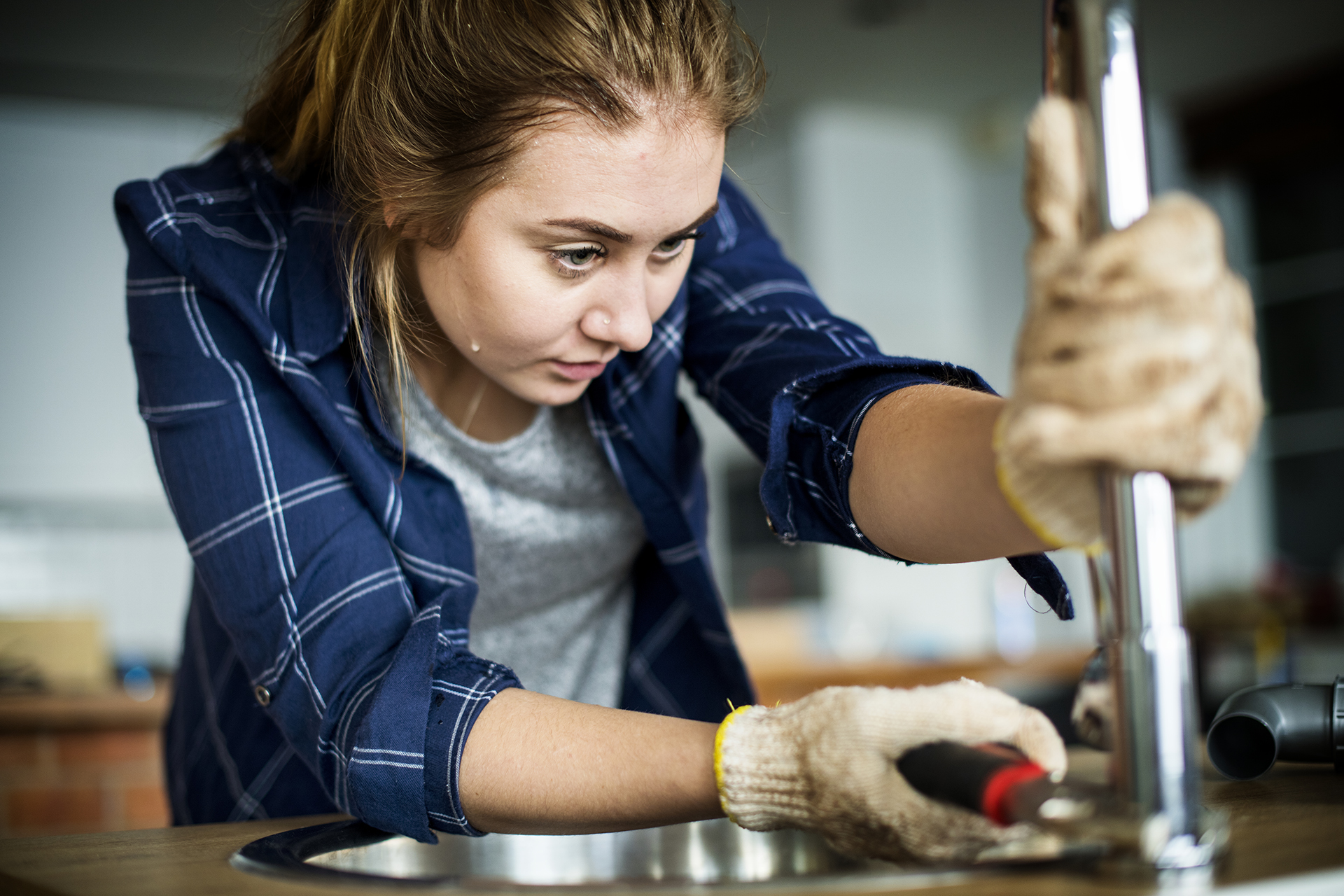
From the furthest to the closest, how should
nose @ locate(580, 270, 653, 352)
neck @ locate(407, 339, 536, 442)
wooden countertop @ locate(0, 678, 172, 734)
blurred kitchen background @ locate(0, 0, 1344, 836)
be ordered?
blurred kitchen background @ locate(0, 0, 1344, 836) < wooden countertop @ locate(0, 678, 172, 734) < neck @ locate(407, 339, 536, 442) < nose @ locate(580, 270, 653, 352)

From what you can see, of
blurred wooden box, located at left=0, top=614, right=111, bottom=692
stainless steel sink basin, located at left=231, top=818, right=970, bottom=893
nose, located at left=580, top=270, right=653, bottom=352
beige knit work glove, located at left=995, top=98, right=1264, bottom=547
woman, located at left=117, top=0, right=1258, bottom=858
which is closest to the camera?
beige knit work glove, located at left=995, top=98, right=1264, bottom=547

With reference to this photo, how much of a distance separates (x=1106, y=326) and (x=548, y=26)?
0.45m

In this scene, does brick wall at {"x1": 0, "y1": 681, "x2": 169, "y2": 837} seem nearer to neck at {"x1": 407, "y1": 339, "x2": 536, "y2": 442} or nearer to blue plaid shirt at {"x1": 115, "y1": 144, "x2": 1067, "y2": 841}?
blue plaid shirt at {"x1": 115, "y1": 144, "x2": 1067, "y2": 841}

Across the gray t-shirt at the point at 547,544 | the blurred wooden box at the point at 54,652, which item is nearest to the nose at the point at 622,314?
the gray t-shirt at the point at 547,544

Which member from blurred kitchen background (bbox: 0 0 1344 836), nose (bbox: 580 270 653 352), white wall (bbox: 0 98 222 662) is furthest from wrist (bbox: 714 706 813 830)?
white wall (bbox: 0 98 222 662)

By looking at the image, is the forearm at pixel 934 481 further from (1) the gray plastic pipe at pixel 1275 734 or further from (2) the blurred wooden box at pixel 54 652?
(2) the blurred wooden box at pixel 54 652

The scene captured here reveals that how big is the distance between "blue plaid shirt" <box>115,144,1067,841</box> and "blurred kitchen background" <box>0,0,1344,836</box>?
204 cm

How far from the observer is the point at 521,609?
1062 mm

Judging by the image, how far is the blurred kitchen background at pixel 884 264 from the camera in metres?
3.62

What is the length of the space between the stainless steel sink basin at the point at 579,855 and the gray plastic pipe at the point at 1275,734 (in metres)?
0.27

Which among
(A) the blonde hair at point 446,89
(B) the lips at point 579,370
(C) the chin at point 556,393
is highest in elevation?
(A) the blonde hair at point 446,89

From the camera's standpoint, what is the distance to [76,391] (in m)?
3.85

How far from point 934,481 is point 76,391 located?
3880mm

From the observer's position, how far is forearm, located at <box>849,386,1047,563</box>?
1.90ft
